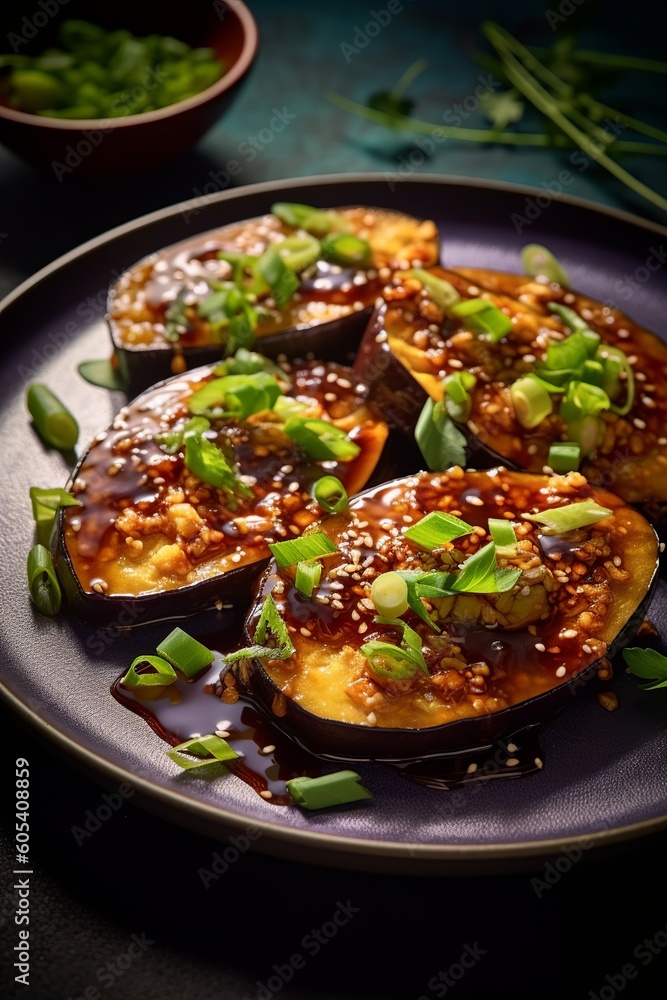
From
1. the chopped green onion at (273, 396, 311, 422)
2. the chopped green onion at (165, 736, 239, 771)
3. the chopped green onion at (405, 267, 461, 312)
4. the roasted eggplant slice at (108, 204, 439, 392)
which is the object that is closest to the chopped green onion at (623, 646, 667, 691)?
the chopped green onion at (165, 736, 239, 771)

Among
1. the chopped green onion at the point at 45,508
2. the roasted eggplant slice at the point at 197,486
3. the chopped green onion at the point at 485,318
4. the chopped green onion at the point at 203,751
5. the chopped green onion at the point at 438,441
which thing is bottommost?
the chopped green onion at the point at 203,751

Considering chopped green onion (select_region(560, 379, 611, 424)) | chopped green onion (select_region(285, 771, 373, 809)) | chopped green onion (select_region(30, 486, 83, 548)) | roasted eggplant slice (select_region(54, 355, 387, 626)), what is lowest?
chopped green onion (select_region(285, 771, 373, 809))

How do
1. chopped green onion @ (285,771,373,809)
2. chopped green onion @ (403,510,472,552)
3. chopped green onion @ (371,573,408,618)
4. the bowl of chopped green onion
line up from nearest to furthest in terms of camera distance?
chopped green onion @ (285,771,373,809) < chopped green onion @ (371,573,408,618) < chopped green onion @ (403,510,472,552) < the bowl of chopped green onion

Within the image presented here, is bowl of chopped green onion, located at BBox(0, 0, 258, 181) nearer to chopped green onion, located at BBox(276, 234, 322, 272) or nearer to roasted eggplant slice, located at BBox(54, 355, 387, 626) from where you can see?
chopped green onion, located at BBox(276, 234, 322, 272)

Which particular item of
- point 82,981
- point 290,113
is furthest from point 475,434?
point 290,113

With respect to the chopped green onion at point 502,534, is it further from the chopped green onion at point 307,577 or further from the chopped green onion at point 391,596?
the chopped green onion at point 307,577

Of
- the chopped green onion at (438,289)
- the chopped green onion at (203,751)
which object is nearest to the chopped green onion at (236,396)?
the chopped green onion at (438,289)

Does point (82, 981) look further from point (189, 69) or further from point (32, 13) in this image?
point (32, 13)

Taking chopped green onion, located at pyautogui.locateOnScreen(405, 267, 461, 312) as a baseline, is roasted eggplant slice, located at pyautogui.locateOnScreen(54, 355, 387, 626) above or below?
below
